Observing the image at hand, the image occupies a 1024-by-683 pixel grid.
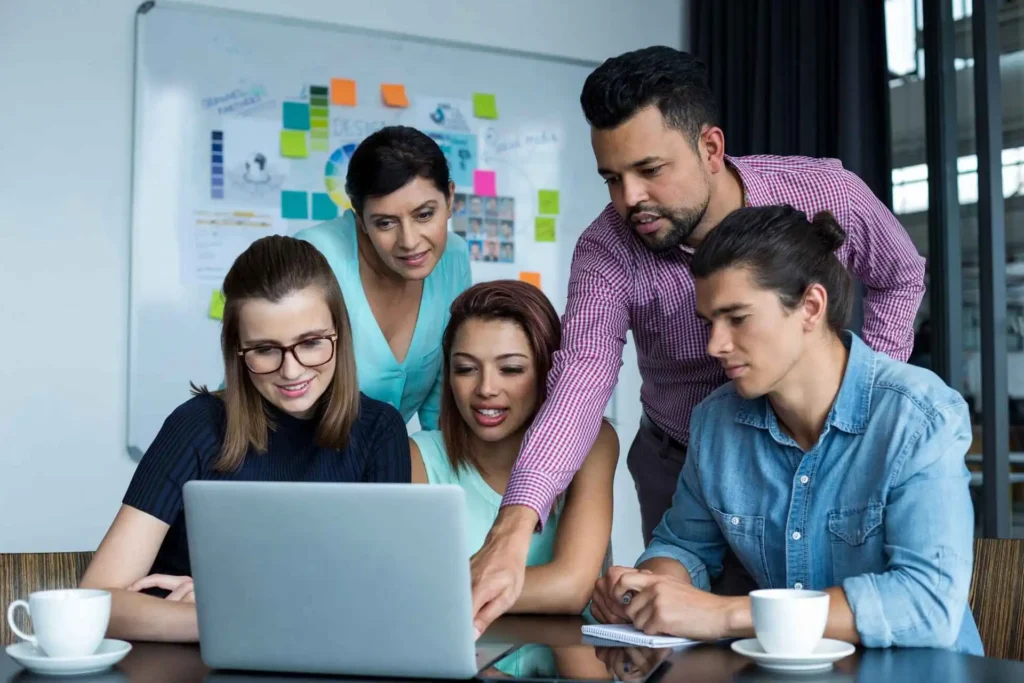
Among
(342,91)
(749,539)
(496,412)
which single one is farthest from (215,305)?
(749,539)

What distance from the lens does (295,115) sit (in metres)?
3.48

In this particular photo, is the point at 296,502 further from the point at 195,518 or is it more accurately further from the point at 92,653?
the point at 92,653

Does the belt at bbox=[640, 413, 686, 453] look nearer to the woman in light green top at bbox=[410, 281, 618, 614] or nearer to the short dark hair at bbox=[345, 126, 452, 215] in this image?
the woman in light green top at bbox=[410, 281, 618, 614]

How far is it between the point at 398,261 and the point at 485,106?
1.69m

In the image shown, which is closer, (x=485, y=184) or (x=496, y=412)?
(x=496, y=412)

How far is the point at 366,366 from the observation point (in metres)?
2.37

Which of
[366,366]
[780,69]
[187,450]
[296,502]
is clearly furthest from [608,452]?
[780,69]

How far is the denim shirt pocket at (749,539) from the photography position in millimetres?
1621

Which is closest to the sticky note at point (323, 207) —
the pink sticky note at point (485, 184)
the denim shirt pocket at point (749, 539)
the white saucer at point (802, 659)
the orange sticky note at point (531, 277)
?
the pink sticky note at point (485, 184)

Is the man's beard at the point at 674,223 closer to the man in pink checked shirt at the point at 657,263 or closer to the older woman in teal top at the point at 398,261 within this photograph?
the man in pink checked shirt at the point at 657,263

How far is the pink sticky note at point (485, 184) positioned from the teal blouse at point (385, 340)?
51.5 inches

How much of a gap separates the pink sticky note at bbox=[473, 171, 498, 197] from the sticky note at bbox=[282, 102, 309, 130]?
593mm

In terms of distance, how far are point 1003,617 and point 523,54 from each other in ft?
8.77

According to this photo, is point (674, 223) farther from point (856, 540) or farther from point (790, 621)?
point (790, 621)
